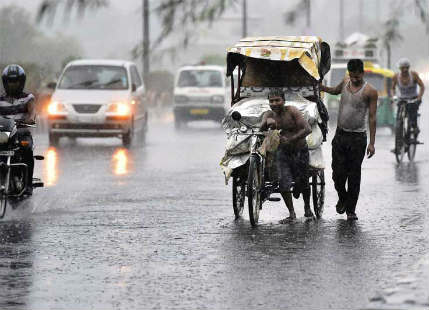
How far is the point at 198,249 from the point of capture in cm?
1059

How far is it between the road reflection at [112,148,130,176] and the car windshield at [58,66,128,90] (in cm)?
189

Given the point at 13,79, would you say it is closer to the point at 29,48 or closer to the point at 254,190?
the point at 254,190

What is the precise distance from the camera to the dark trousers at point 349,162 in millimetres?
12867

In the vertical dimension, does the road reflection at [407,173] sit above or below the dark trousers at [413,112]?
below

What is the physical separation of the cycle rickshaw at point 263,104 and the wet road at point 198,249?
1.21 ft

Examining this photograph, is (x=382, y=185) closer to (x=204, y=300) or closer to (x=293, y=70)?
(x=293, y=70)

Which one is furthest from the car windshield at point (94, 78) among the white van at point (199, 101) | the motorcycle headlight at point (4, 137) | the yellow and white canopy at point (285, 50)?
the motorcycle headlight at point (4, 137)

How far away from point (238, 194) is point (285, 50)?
217 cm

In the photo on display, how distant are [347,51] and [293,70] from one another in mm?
30053

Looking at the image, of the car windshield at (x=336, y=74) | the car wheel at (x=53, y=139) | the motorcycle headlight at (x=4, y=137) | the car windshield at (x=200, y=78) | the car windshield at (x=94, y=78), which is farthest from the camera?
the car windshield at (x=336, y=74)

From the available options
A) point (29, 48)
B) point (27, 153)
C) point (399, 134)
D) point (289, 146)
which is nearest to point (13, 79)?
point (27, 153)

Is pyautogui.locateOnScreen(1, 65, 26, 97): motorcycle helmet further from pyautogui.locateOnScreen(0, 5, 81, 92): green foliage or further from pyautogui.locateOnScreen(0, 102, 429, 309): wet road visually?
pyautogui.locateOnScreen(0, 102, 429, 309): wet road

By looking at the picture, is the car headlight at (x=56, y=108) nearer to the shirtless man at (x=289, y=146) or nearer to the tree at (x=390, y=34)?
the shirtless man at (x=289, y=146)

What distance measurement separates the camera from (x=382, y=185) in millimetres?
16984
